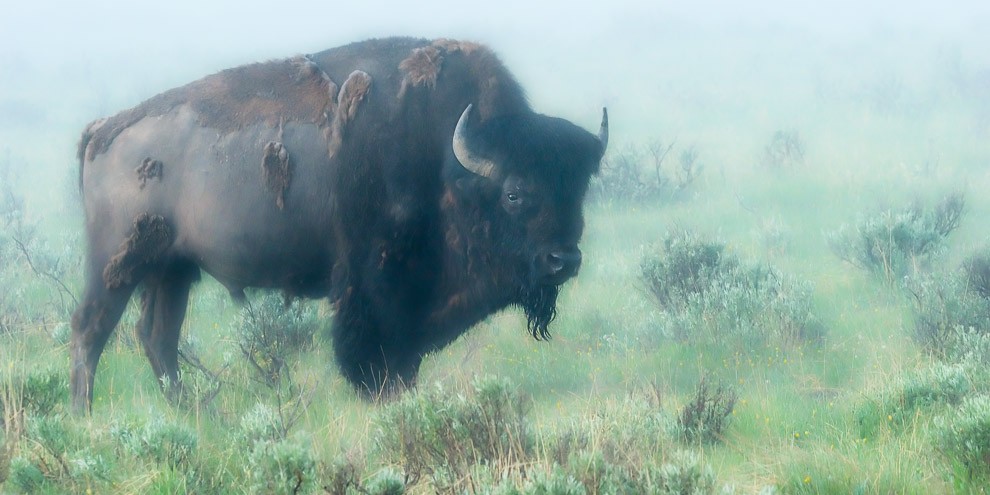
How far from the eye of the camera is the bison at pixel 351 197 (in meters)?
5.91

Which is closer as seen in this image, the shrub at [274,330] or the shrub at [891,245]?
the shrub at [274,330]

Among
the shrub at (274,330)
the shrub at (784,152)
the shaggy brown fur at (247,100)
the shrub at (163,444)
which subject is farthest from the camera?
the shrub at (784,152)

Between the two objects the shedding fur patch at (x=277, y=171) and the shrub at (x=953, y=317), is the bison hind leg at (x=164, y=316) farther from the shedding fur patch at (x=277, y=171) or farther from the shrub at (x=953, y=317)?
the shrub at (x=953, y=317)

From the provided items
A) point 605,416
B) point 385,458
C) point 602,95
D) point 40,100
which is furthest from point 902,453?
point 40,100

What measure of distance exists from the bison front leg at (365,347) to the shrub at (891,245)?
185 inches

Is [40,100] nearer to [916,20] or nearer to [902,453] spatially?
[902,453]

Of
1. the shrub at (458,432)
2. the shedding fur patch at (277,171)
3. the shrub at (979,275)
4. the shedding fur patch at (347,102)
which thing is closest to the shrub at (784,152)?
the shrub at (979,275)

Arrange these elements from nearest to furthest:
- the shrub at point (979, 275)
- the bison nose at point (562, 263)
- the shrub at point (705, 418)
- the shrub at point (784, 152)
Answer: the shrub at point (705, 418) → the bison nose at point (562, 263) → the shrub at point (979, 275) → the shrub at point (784, 152)

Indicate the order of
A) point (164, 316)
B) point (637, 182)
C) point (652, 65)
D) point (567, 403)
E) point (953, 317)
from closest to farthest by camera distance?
point (567, 403) → point (164, 316) → point (953, 317) → point (637, 182) → point (652, 65)

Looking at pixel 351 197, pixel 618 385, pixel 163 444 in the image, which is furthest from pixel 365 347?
pixel 163 444

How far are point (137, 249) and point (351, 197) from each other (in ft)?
4.49

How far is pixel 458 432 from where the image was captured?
3996mm

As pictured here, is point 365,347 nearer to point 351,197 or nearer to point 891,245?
point 351,197

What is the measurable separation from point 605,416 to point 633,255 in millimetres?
6679
